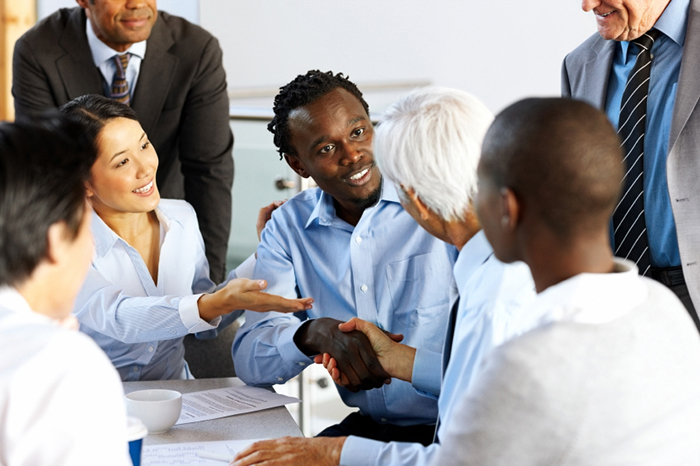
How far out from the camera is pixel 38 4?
6066 millimetres

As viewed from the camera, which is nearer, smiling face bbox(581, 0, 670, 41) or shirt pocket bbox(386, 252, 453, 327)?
shirt pocket bbox(386, 252, 453, 327)

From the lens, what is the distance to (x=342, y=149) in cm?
194

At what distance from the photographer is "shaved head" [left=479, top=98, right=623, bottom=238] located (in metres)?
0.88

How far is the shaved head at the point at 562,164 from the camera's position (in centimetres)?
88

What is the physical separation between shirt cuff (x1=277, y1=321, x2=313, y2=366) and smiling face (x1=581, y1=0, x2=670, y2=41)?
43.5 inches

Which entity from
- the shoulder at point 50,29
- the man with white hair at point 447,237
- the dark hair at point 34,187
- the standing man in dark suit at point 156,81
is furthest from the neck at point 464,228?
the shoulder at point 50,29

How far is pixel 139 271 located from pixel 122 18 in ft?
3.60

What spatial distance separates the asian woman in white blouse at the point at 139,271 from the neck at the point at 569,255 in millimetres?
788

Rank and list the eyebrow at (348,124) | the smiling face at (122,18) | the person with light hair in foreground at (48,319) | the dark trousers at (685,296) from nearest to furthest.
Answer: the person with light hair in foreground at (48,319), the dark trousers at (685,296), the eyebrow at (348,124), the smiling face at (122,18)

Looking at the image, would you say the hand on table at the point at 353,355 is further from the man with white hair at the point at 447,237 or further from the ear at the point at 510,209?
the ear at the point at 510,209

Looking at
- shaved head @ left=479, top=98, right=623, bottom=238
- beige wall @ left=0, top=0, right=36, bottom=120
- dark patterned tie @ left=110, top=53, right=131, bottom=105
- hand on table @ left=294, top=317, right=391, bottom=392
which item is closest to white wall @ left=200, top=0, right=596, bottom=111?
beige wall @ left=0, top=0, right=36, bottom=120

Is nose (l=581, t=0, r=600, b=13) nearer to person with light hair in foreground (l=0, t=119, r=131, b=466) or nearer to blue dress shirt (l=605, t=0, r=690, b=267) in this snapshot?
blue dress shirt (l=605, t=0, r=690, b=267)

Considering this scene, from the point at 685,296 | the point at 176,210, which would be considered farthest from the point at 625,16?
the point at 176,210

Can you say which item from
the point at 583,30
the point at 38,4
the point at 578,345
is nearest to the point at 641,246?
the point at 578,345
